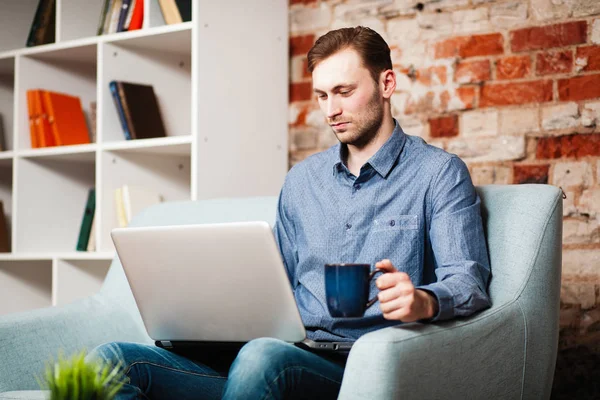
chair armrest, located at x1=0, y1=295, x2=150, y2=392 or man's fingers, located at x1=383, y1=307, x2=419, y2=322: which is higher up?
man's fingers, located at x1=383, y1=307, x2=419, y2=322

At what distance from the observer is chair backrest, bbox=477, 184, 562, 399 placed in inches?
62.7

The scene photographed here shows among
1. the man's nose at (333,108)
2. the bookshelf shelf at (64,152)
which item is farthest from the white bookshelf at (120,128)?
the man's nose at (333,108)

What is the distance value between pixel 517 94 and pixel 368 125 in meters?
0.83

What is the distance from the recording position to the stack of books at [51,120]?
304cm

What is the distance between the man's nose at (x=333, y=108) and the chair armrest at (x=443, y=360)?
0.56 m

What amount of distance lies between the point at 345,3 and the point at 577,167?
100cm

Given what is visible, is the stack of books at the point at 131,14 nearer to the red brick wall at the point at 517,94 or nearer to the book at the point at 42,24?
the book at the point at 42,24

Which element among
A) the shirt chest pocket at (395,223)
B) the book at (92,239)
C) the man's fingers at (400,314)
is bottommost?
the book at (92,239)

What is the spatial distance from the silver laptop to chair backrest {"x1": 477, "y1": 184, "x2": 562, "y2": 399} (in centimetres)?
39

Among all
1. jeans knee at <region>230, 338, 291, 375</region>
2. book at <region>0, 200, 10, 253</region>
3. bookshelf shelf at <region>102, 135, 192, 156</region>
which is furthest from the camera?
book at <region>0, 200, 10, 253</region>

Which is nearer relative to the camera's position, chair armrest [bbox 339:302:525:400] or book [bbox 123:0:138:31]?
chair armrest [bbox 339:302:525:400]

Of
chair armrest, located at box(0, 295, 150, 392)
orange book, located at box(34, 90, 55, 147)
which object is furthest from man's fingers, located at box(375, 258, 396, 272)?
orange book, located at box(34, 90, 55, 147)

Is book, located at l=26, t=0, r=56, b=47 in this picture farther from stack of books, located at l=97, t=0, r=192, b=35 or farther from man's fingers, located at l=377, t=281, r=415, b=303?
man's fingers, located at l=377, t=281, r=415, b=303

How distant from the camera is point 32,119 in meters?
3.06
